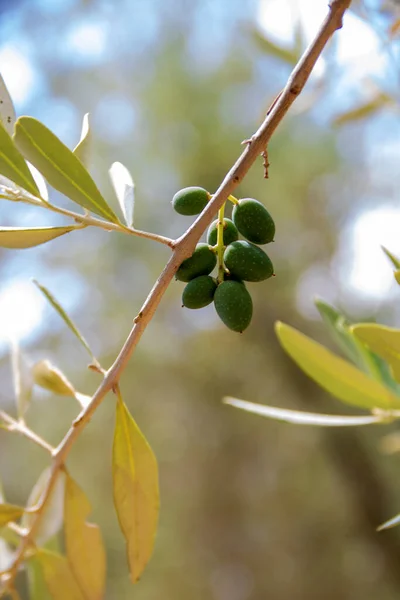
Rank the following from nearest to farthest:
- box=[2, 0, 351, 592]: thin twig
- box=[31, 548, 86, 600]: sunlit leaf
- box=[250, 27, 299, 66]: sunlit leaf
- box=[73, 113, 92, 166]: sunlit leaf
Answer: box=[2, 0, 351, 592]: thin twig
box=[73, 113, 92, 166]: sunlit leaf
box=[31, 548, 86, 600]: sunlit leaf
box=[250, 27, 299, 66]: sunlit leaf

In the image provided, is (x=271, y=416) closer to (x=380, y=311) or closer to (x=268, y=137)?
(x=268, y=137)

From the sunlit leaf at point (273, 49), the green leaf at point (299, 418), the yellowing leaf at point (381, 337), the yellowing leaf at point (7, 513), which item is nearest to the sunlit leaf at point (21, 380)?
the yellowing leaf at point (7, 513)

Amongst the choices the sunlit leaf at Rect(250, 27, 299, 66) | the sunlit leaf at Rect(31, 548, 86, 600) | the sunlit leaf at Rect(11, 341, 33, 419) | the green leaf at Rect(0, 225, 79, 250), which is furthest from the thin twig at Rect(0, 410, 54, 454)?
the sunlit leaf at Rect(250, 27, 299, 66)

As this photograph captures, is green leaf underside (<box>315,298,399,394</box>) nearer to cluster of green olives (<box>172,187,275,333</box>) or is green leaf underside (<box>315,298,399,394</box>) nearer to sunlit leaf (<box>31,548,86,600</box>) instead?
cluster of green olives (<box>172,187,275,333</box>)

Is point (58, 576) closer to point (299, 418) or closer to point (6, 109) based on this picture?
point (299, 418)

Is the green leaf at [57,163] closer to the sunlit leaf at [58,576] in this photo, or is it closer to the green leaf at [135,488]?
the green leaf at [135,488]

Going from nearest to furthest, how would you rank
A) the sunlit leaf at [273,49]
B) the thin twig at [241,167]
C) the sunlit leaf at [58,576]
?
1. the thin twig at [241,167]
2. the sunlit leaf at [58,576]
3. the sunlit leaf at [273,49]
